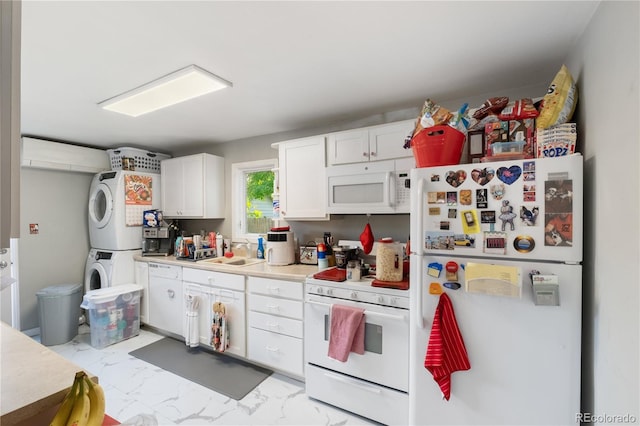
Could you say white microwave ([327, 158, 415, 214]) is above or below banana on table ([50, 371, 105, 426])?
above

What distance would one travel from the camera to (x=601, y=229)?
1.26 m

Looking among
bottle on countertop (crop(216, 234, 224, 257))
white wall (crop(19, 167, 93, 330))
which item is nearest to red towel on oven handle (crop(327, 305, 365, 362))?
bottle on countertop (crop(216, 234, 224, 257))

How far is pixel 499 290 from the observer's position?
4.62 feet

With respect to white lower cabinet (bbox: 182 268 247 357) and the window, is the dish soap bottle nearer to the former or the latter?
the window

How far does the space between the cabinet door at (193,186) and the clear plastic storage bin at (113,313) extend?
109cm

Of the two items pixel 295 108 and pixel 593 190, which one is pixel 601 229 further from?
pixel 295 108

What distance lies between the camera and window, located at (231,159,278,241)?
346cm

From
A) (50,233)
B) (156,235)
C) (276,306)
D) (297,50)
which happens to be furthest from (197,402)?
(50,233)

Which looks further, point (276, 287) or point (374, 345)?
point (276, 287)

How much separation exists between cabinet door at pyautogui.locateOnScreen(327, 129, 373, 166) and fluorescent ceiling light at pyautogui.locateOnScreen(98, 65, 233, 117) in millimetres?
975

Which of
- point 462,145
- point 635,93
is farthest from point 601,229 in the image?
point 462,145

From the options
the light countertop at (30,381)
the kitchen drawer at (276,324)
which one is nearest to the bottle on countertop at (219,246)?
the kitchen drawer at (276,324)

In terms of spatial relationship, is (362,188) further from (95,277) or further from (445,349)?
(95,277)

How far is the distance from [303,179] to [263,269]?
0.92 m
